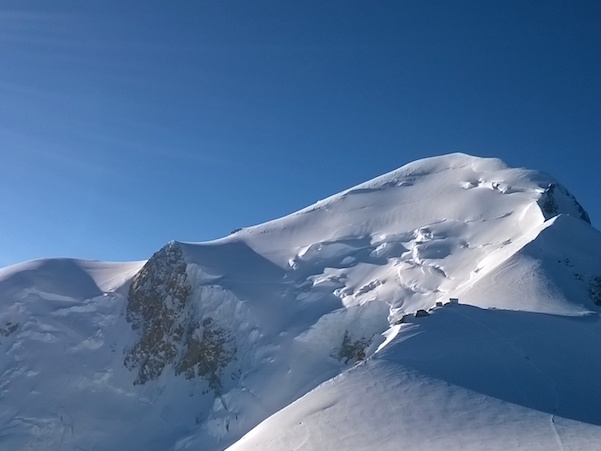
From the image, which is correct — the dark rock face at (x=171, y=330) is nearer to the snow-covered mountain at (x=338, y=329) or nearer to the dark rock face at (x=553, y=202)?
the snow-covered mountain at (x=338, y=329)

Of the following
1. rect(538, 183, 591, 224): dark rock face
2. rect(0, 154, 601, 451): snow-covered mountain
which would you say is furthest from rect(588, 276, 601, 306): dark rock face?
rect(538, 183, 591, 224): dark rock face

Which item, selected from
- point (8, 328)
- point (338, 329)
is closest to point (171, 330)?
point (8, 328)

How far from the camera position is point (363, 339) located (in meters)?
38.5

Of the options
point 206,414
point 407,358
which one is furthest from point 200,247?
point 407,358

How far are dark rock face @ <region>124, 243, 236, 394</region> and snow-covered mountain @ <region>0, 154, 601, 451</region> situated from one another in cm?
12

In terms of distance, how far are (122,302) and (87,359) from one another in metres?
6.18

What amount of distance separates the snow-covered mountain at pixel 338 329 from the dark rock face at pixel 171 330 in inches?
4.7

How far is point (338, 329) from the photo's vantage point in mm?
39938

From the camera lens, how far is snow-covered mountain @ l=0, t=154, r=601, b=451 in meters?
19.9

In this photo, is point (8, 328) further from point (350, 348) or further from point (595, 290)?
point (595, 290)

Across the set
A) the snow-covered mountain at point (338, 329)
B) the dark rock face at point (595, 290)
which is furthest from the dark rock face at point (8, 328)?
the dark rock face at point (595, 290)

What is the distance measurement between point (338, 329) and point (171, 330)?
47.3 feet

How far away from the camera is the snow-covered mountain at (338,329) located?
19.9 metres

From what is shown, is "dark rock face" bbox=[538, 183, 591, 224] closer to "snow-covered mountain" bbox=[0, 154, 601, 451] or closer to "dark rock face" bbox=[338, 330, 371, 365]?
"snow-covered mountain" bbox=[0, 154, 601, 451]
